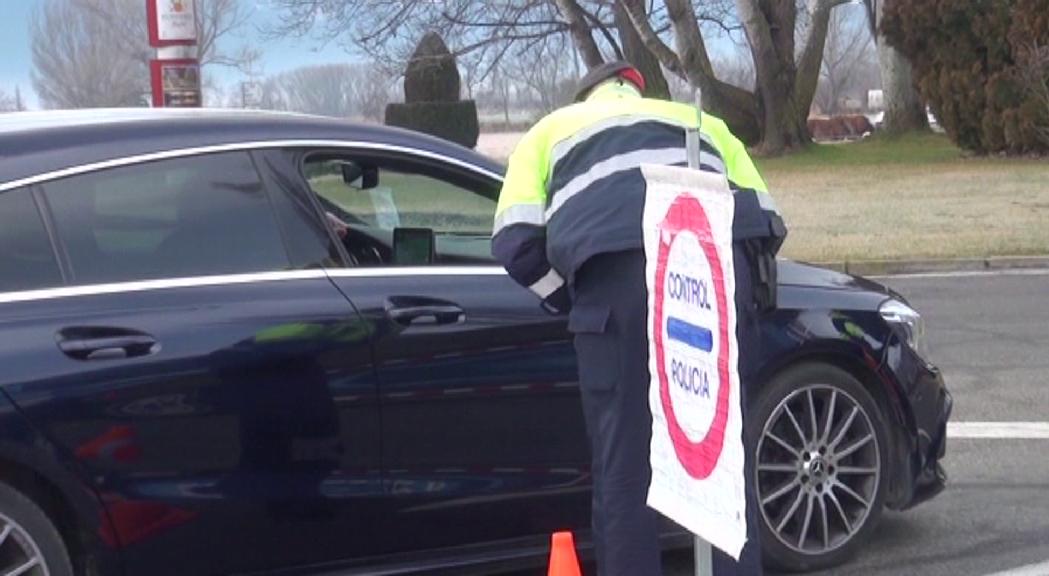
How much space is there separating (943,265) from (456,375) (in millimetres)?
11567

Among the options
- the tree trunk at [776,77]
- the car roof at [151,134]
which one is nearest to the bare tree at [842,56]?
the tree trunk at [776,77]

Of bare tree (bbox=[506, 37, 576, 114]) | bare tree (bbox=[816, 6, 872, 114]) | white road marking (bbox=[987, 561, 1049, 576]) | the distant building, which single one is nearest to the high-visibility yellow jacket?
white road marking (bbox=[987, 561, 1049, 576])

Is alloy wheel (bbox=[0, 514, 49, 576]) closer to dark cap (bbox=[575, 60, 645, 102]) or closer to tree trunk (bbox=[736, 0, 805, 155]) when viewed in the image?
dark cap (bbox=[575, 60, 645, 102])

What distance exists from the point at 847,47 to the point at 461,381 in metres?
96.0

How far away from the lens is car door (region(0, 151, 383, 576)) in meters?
4.98

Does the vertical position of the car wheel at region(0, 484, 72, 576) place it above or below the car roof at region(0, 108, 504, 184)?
below

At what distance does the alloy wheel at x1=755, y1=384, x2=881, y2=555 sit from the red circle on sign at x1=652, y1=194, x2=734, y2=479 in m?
1.86

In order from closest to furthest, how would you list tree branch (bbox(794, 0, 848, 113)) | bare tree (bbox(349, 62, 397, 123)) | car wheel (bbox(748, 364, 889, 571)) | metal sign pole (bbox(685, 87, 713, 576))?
metal sign pole (bbox(685, 87, 713, 576))
car wheel (bbox(748, 364, 889, 571))
tree branch (bbox(794, 0, 848, 113))
bare tree (bbox(349, 62, 397, 123))

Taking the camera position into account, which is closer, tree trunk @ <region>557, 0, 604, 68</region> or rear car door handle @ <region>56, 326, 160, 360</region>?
rear car door handle @ <region>56, 326, 160, 360</region>

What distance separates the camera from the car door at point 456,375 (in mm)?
5410

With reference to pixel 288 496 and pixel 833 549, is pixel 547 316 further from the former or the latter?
pixel 833 549

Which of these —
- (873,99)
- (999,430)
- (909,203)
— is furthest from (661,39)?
(873,99)

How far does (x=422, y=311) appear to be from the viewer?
5457 millimetres

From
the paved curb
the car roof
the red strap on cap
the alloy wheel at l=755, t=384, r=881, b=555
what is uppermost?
the red strap on cap
